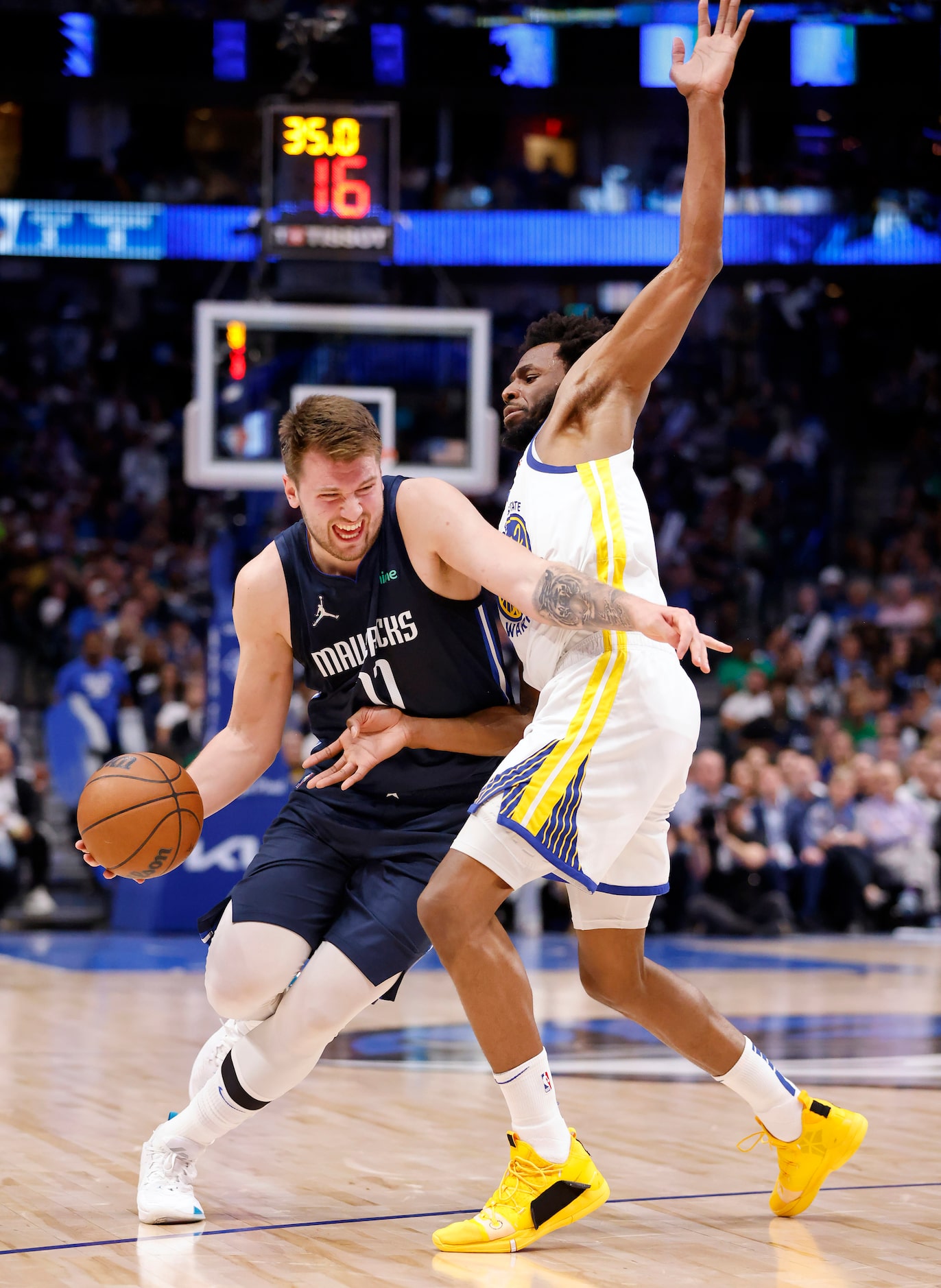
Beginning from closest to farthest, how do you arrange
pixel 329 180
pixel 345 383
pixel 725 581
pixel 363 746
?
pixel 363 746
pixel 329 180
pixel 345 383
pixel 725 581

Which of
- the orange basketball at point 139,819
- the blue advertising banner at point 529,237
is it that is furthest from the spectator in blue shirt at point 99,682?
the orange basketball at point 139,819

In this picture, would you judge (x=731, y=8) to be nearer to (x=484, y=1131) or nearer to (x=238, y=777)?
(x=238, y=777)

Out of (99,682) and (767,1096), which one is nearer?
(767,1096)

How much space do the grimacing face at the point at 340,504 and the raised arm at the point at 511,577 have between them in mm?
99

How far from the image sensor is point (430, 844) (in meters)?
4.06

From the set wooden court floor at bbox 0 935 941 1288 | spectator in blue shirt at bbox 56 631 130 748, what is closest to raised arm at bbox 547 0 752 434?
wooden court floor at bbox 0 935 941 1288

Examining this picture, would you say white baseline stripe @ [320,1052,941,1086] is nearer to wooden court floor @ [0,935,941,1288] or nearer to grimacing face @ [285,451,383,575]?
wooden court floor @ [0,935,941,1288]

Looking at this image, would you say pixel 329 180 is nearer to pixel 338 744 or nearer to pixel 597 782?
pixel 338 744

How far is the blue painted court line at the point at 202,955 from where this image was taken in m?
10.1

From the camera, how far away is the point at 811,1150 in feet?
13.3

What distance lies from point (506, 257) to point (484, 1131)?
16.0 m

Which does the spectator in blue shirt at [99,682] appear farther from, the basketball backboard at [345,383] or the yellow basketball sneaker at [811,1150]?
the yellow basketball sneaker at [811,1150]

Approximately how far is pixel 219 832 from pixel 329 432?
8.17 m

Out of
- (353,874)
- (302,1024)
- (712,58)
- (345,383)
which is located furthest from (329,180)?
(302,1024)
